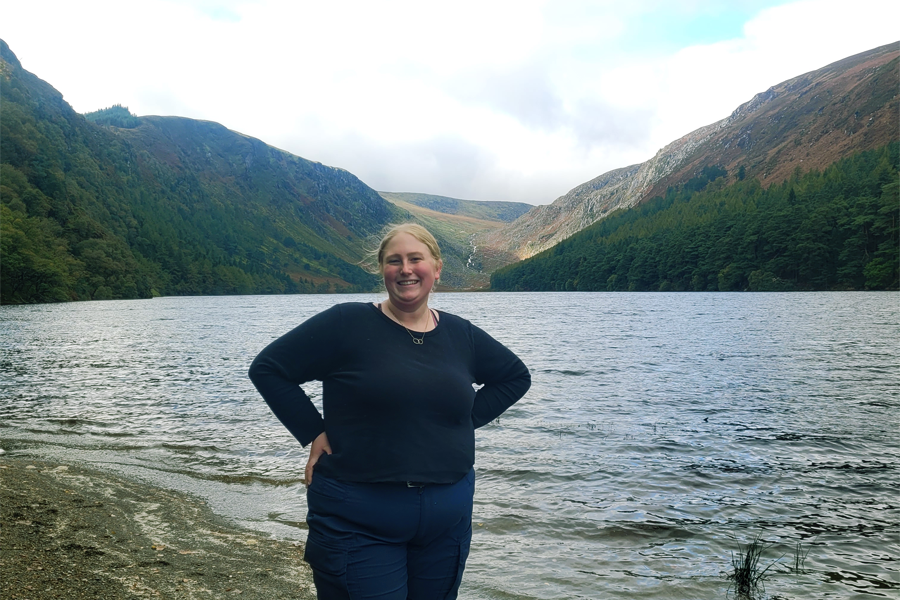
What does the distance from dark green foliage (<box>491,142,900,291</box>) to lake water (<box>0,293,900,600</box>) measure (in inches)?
3992

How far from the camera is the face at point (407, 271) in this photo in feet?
11.3

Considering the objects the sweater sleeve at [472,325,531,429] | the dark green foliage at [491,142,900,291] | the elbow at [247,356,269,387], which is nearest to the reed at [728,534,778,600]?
the sweater sleeve at [472,325,531,429]

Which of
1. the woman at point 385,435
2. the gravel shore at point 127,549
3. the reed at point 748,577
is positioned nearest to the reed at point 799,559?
the reed at point 748,577

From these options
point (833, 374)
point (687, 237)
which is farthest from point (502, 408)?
point (687, 237)

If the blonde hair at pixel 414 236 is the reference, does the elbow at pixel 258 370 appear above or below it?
below

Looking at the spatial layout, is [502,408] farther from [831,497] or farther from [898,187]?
[898,187]

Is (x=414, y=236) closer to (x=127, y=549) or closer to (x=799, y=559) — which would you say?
(x=127, y=549)

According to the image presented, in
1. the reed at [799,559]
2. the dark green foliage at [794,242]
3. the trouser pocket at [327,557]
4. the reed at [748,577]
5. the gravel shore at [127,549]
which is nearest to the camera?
the trouser pocket at [327,557]

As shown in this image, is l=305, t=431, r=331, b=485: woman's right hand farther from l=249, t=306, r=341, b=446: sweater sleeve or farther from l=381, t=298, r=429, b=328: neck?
l=381, t=298, r=429, b=328: neck

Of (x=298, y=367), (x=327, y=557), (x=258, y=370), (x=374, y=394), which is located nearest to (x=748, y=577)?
(x=327, y=557)

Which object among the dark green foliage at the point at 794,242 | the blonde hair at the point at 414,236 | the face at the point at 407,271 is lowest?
the face at the point at 407,271

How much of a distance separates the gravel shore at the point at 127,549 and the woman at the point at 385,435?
4.06 meters

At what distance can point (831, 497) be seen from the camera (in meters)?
11.0

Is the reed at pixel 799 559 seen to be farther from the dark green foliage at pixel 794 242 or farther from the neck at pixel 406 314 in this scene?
the dark green foliage at pixel 794 242
